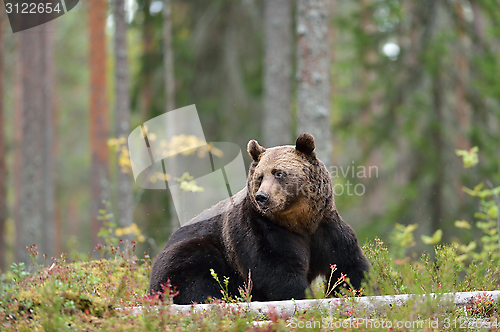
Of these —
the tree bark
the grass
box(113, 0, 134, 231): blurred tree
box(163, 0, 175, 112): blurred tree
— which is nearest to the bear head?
the grass

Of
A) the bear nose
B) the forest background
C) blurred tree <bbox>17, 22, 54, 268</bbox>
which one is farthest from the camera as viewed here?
blurred tree <bbox>17, 22, 54, 268</bbox>

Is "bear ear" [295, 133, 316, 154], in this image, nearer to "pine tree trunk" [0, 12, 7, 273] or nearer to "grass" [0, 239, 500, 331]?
"grass" [0, 239, 500, 331]

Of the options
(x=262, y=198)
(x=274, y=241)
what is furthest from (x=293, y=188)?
(x=274, y=241)

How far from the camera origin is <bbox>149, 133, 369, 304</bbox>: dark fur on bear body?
3.77 m

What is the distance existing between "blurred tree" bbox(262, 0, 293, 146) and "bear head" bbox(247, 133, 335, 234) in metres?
6.65

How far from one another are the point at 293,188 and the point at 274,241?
0.49m

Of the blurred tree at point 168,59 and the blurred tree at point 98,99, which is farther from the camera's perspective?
the blurred tree at point 168,59

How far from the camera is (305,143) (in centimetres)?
411

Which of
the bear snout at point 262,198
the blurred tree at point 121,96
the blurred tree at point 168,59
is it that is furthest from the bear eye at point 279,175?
the blurred tree at point 168,59

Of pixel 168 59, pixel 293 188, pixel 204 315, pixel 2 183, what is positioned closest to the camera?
pixel 204 315

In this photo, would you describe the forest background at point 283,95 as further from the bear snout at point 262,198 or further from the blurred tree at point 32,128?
the bear snout at point 262,198

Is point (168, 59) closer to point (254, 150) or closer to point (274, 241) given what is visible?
point (254, 150)

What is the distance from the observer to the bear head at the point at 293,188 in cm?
389

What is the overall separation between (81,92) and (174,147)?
21788 millimetres
